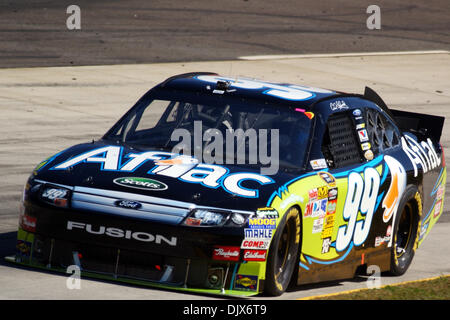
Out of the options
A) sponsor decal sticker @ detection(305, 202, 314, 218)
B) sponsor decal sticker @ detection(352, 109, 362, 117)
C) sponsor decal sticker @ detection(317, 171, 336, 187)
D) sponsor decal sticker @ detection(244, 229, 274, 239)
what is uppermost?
sponsor decal sticker @ detection(352, 109, 362, 117)

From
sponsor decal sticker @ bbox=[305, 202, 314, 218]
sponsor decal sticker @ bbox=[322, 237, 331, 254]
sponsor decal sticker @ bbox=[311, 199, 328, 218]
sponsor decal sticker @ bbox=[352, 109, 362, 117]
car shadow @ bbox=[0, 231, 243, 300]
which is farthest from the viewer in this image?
sponsor decal sticker @ bbox=[352, 109, 362, 117]

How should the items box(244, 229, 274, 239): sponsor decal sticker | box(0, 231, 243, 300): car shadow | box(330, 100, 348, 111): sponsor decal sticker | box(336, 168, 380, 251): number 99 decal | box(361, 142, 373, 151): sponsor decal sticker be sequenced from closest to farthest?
box(244, 229, 274, 239): sponsor decal sticker < box(0, 231, 243, 300): car shadow < box(336, 168, 380, 251): number 99 decal < box(330, 100, 348, 111): sponsor decal sticker < box(361, 142, 373, 151): sponsor decal sticker

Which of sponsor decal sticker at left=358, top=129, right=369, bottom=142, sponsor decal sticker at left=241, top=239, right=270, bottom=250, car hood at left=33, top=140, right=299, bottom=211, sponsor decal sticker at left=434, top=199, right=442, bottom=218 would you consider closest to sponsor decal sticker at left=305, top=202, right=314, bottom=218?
car hood at left=33, top=140, right=299, bottom=211

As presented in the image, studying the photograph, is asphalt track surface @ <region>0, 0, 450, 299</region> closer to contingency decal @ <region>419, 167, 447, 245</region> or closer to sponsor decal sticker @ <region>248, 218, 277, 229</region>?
contingency decal @ <region>419, 167, 447, 245</region>

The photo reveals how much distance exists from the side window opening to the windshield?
0.78 ft

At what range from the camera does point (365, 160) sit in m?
8.46

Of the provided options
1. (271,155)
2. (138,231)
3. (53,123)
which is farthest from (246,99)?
(53,123)

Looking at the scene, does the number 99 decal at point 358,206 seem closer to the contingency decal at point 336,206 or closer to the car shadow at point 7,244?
the contingency decal at point 336,206

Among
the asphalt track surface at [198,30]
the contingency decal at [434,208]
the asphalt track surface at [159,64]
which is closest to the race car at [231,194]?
the asphalt track surface at [159,64]

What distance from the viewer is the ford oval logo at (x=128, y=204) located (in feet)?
22.6

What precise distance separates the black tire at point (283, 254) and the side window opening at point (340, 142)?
0.90 metres

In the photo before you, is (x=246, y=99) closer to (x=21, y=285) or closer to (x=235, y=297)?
(x=235, y=297)

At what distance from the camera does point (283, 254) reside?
24.1ft

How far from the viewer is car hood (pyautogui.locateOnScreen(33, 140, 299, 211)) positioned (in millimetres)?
6953
